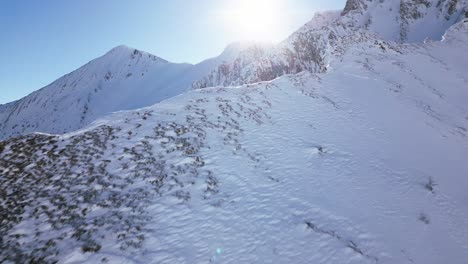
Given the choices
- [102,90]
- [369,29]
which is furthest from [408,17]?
[102,90]

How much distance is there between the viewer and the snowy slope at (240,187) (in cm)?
766

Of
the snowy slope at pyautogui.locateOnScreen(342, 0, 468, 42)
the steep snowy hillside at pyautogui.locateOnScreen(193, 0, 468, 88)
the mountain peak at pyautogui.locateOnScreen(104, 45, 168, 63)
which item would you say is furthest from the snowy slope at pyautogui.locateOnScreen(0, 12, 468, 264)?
the mountain peak at pyautogui.locateOnScreen(104, 45, 168, 63)

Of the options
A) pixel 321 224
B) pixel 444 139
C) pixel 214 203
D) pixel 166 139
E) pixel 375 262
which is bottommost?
pixel 444 139

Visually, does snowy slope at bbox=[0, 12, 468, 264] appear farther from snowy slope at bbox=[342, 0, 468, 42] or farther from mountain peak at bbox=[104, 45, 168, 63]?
mountain peak at bbox=[104, 45, 168, 63]

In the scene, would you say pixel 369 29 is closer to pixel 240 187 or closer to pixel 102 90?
pixel 240 187

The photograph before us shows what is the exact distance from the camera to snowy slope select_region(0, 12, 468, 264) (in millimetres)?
7656

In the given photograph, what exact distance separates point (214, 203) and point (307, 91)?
12236 mm

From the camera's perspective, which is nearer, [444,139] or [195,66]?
[444,139]

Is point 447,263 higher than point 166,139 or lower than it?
lower

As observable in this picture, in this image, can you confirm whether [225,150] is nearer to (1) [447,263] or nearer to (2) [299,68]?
(1) [447,263]

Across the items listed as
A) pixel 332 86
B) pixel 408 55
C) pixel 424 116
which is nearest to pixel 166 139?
pixel 332 86

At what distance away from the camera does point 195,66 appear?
128m

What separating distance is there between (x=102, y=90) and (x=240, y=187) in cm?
14518

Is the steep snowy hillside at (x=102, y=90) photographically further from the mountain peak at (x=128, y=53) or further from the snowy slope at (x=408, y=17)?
the snowy slope at (x=408, y=17)
